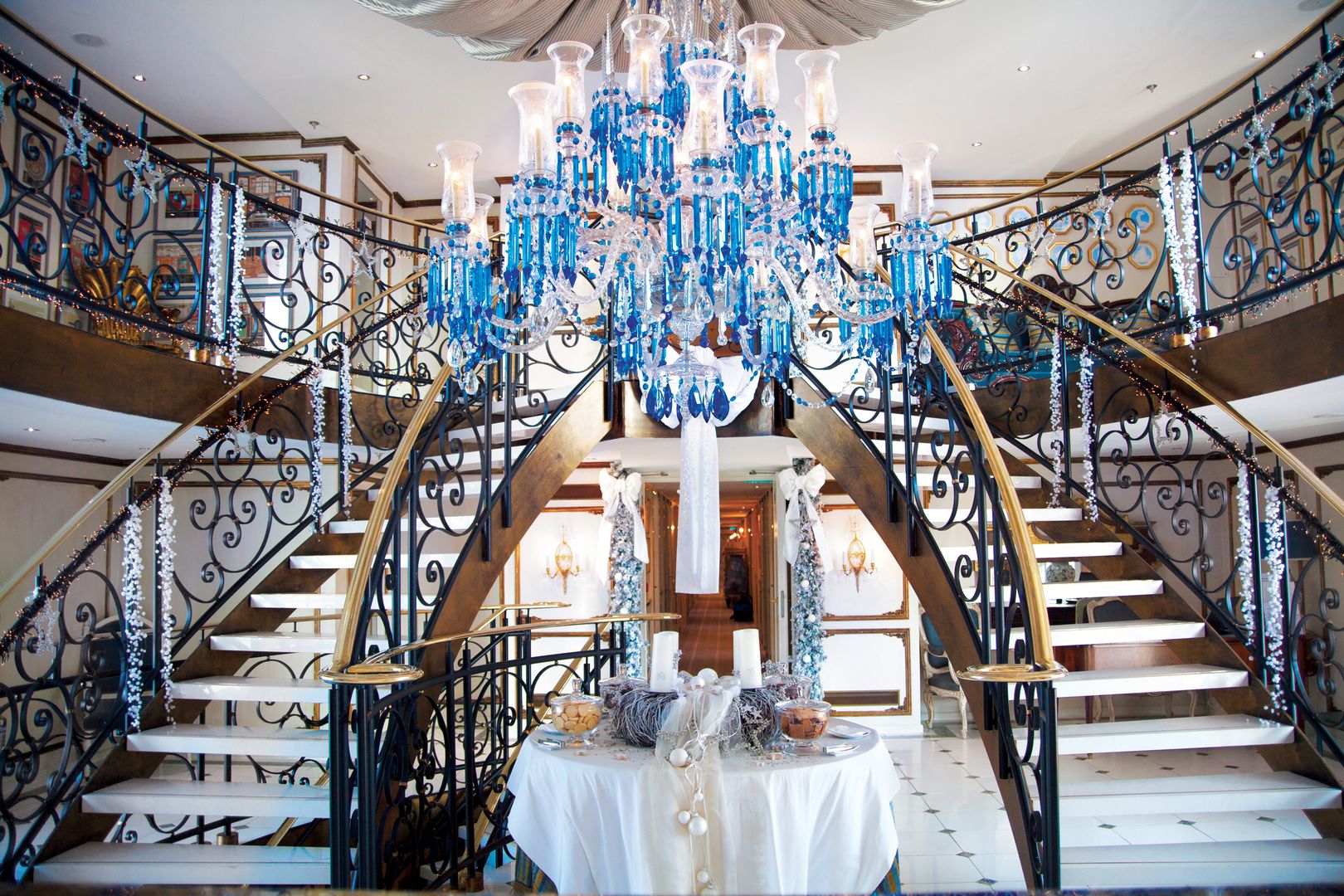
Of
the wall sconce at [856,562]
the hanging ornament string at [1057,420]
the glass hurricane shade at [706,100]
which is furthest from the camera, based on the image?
the wall sconce at [856,562]

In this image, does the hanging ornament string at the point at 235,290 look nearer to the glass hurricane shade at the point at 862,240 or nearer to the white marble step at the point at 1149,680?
the glass hurricane shade at the point at 862,240

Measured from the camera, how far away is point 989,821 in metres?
5.78

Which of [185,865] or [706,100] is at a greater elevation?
[706,100]

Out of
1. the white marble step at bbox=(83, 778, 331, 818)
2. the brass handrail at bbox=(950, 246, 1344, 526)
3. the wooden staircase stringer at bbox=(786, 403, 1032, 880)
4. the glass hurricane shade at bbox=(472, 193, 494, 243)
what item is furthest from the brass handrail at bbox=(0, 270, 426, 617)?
the brass handrail at bbox=(950, 246, 1344, 526)

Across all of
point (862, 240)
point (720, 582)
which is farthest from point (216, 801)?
point (720, 582)

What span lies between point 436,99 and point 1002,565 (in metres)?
6.25

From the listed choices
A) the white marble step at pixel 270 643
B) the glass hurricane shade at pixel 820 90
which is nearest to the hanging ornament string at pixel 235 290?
the white marble step at pixel 270 643

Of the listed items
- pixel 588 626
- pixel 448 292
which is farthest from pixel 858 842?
pixel 588 626

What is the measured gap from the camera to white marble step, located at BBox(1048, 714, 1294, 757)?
11.5 feet

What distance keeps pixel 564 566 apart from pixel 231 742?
5.68 m

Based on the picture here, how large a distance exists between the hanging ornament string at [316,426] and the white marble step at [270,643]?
0.70 metres

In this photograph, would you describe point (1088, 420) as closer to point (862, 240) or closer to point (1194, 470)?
point (1194, 470)

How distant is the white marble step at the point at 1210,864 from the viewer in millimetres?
3160

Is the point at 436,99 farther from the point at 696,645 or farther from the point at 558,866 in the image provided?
the point at 696,645
